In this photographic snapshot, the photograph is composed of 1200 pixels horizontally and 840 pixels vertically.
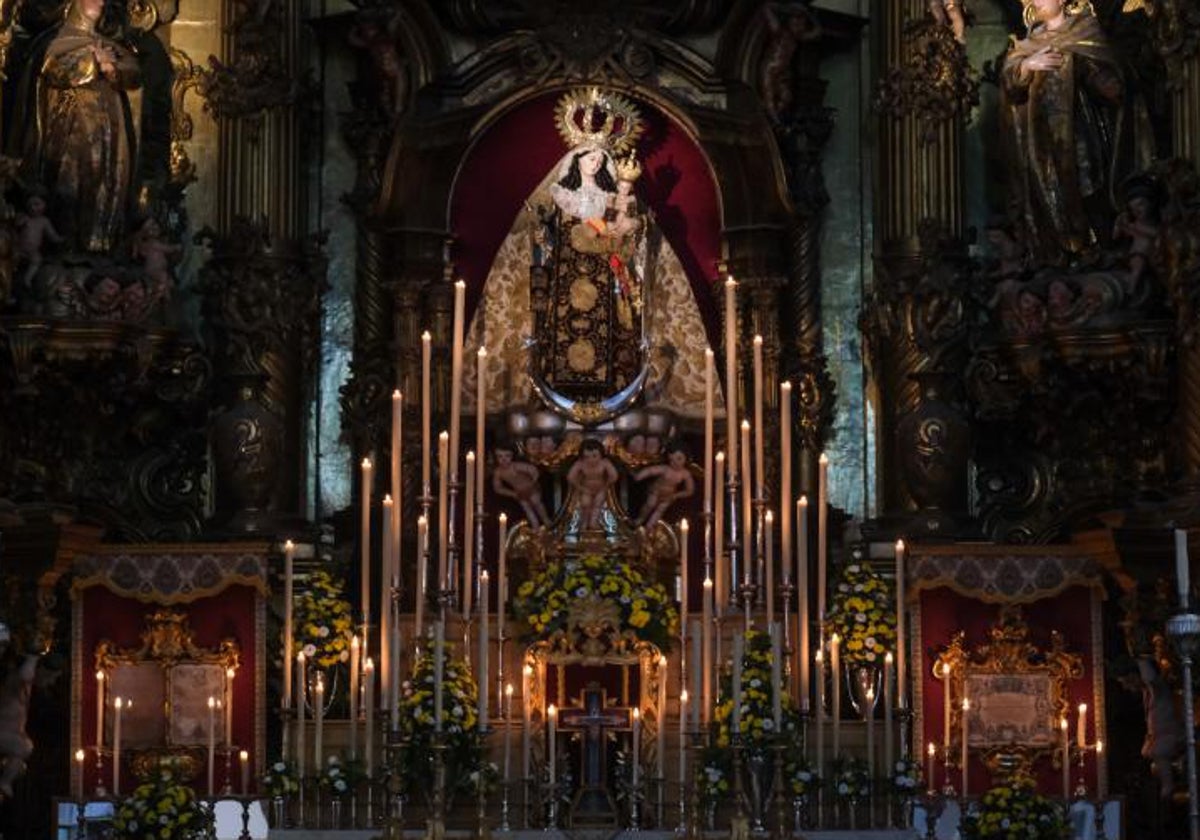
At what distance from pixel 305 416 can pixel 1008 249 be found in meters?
6.77

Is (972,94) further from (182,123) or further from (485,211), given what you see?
(182,123)

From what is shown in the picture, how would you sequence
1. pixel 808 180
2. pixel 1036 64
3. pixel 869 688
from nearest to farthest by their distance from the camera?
pixel 869 688, pixel 1036 64, pixel 808 180

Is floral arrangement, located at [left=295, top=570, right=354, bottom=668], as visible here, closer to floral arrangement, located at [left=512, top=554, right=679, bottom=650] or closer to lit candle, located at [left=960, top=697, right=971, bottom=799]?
floral arrangement, located at [left=512, top=554, right=679, bottom=650]

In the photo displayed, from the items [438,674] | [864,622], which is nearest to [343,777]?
[438,674]

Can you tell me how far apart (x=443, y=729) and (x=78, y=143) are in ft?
27.1

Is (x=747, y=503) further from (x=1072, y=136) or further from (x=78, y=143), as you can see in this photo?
(x=78, y=143)

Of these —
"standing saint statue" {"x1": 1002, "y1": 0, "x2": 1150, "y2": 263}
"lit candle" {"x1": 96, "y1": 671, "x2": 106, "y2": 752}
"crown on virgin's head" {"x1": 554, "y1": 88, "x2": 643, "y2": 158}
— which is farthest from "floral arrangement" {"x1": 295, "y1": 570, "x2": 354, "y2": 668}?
"standing saint statue" {"x1": 1002, "y1": 0, "x2": 1150, "y2": 263}

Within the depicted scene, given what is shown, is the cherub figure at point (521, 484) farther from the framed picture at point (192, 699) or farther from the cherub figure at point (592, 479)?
the framed picture at point (192, 699)

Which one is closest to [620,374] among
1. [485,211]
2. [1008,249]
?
[485,211]

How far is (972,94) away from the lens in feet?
85.7

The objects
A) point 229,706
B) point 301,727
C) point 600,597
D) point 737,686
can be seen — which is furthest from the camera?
point 229,706

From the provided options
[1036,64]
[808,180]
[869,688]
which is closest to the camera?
[869,688]

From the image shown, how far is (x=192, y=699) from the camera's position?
24750 millimetres

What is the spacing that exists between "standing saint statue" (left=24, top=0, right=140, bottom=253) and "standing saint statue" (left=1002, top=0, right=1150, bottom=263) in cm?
824
